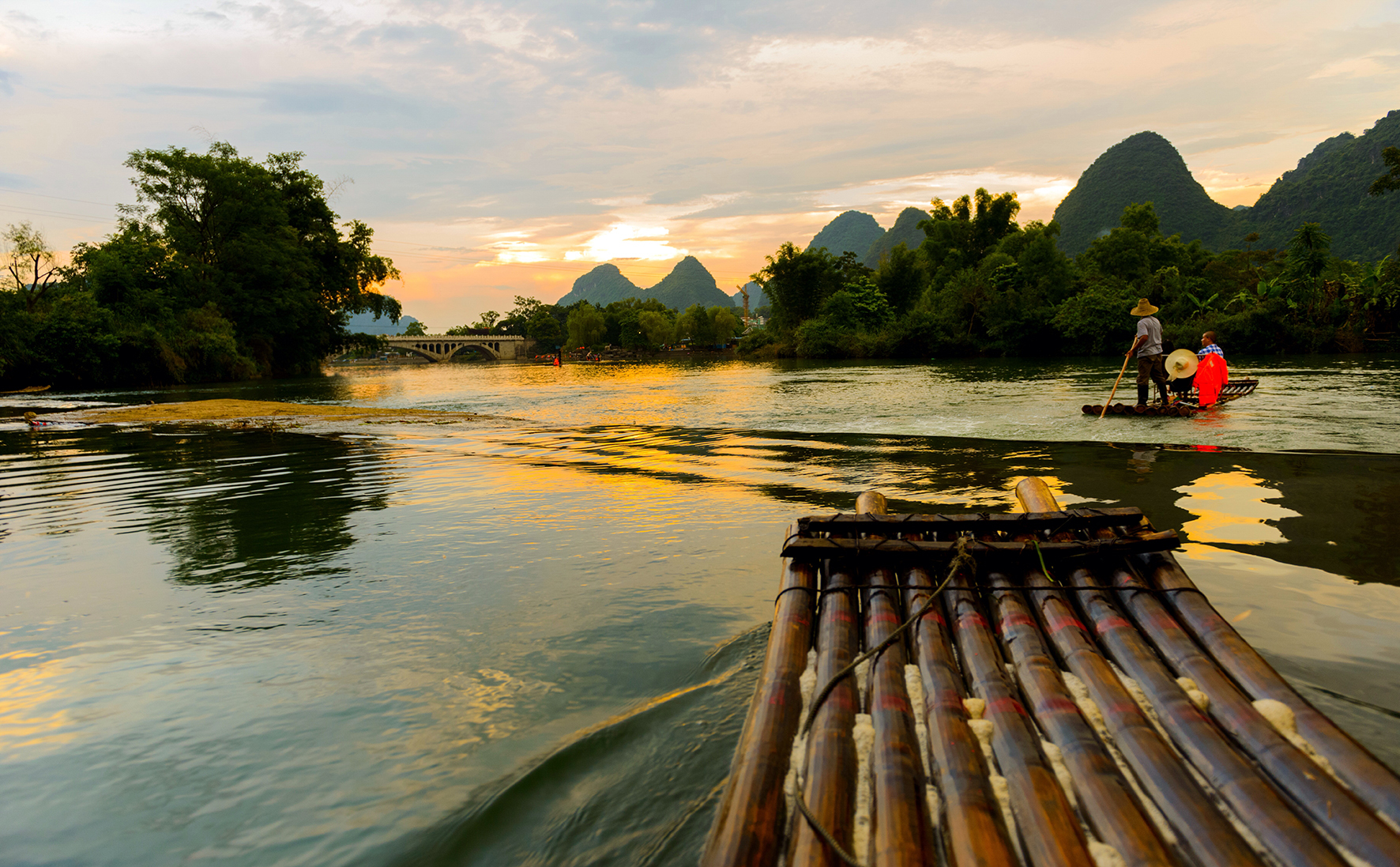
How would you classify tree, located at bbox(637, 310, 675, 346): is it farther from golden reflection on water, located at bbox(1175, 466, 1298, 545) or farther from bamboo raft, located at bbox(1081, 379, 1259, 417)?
golden reflection on water, located at bbox(1175, 466, 1298, 545)

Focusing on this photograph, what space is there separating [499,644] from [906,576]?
260 centimetres

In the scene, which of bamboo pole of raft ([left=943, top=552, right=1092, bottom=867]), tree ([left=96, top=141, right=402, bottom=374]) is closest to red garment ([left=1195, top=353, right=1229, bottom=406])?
bamboo pole of raft ([left=943, top=552, right=1092, bottom=867])

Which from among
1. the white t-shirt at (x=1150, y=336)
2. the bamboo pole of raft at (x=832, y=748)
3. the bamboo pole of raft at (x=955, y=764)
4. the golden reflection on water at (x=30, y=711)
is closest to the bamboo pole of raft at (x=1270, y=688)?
the bamboo pole of raft at (x=955, y=764)

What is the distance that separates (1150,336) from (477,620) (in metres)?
15.3

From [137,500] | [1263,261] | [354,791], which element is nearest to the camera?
[354,791]

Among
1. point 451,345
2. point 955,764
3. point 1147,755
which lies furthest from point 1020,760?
point 451,345

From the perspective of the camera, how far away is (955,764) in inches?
101

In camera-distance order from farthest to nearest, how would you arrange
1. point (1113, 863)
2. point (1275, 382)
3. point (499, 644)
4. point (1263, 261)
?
point (1263, 261), point (1275, 382), point (499, 644), point (1113, 863)

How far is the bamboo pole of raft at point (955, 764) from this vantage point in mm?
2189

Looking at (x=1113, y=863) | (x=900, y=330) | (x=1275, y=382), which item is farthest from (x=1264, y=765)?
(x=900, y=330)

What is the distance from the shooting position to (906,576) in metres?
3.99

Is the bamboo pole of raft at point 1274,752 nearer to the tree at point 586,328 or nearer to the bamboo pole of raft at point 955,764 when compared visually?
the bamboo pole of raft at point 955,764

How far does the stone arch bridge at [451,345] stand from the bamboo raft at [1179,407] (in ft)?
356

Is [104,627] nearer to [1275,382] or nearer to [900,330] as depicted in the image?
[1275,382]
